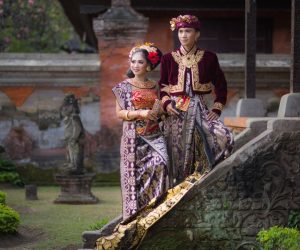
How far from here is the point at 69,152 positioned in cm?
1194

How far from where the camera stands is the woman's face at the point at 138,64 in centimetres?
670

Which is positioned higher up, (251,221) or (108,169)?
(251,221)

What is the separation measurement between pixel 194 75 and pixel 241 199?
4.00 ft

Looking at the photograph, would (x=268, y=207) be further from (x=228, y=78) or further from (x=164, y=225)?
(x=228, y=78)

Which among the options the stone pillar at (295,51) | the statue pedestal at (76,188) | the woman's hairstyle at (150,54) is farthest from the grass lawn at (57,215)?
the stone pillar at (295,51)

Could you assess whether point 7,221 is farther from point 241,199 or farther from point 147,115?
point 241,199

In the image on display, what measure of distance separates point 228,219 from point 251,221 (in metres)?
0.21

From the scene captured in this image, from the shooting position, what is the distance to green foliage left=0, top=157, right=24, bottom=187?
43.9ft

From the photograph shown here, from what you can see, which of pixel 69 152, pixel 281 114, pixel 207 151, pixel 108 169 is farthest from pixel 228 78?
pixel 207 151

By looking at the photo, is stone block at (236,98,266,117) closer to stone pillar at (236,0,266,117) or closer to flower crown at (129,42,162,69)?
stone pillar at (236,0,266,117)

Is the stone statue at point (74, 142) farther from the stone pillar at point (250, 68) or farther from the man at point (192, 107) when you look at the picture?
the man at point (192, 107)

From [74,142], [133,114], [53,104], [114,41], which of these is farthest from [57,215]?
[114,41]

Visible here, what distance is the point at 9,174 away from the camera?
44.1 feet

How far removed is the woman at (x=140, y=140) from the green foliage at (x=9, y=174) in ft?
23.1
